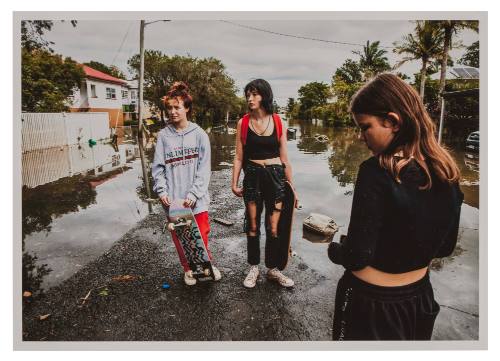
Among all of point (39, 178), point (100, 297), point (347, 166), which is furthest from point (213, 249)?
point (347, 166)

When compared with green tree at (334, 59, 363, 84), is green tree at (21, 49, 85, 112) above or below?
below

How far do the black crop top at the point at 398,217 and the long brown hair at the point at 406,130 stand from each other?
0.03m

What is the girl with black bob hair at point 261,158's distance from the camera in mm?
2906

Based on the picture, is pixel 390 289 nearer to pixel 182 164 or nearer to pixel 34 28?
pixel 182 164

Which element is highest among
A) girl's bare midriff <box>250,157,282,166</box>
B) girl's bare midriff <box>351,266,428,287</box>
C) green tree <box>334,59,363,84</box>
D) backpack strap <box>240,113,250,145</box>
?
green tree <box>334,59,363,84</box>

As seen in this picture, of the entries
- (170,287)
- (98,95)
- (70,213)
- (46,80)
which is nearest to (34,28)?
(170,287)

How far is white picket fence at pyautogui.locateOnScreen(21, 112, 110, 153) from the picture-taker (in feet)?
44.0

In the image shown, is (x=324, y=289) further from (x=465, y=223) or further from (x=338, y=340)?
(x=465, y=223)

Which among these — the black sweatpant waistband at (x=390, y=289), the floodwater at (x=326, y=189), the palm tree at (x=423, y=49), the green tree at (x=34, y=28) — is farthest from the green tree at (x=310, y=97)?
the black sweatpant waistband at (x=390, y=289)

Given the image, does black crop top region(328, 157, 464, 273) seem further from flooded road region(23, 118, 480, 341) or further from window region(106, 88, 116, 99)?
window region(106, 88, 116, 99)

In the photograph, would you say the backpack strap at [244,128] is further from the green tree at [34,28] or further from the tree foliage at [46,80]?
the tree foliage at [46,80]

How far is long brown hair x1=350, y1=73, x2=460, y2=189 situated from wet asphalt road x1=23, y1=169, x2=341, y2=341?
5.95 feet

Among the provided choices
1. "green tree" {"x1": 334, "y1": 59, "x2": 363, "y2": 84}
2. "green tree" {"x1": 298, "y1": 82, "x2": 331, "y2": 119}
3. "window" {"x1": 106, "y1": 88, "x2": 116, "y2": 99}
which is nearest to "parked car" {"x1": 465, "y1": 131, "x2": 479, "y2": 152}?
"green tree" {"x1": 334, "y1": 59, "x2": 363, "y2": 84}

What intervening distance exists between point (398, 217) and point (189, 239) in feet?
7.09
